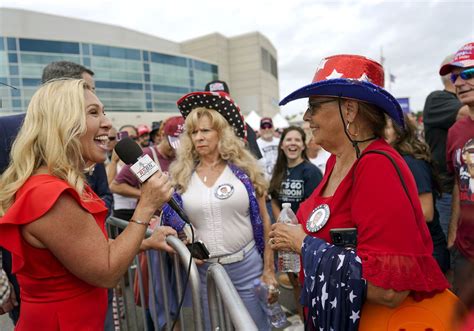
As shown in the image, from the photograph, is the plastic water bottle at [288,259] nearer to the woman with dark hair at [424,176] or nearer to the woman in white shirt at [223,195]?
the woman in white shirt at [223,195]

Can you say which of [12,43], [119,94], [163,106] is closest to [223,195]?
[12,43]

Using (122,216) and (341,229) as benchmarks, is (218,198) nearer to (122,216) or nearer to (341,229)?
(341,229)

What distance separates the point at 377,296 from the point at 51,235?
133 cm

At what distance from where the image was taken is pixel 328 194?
175 cm

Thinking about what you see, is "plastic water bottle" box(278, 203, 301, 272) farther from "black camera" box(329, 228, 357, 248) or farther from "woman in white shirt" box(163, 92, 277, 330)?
"black camera" box(329, 228, 357, 248)

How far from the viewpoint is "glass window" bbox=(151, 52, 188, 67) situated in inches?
2085

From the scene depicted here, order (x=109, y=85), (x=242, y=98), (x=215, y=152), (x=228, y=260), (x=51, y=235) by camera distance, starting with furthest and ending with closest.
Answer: (x=242, y=98) → (x=109, y=85) → (x=215, y=152) → (x=228, y=260) → (x=51, y=235)

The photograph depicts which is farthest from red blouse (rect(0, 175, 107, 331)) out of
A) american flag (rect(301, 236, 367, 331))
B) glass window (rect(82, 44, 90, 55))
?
glass window (rect(82, 44, 90, 55))

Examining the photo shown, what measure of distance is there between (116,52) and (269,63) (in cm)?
3362

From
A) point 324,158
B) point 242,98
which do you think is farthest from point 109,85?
point 324,158

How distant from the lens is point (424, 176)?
269cm

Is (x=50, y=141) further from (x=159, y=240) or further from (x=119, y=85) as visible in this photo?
(x=119, y=85)

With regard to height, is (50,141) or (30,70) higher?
(30,70)

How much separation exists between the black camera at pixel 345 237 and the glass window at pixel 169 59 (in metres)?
55.3
